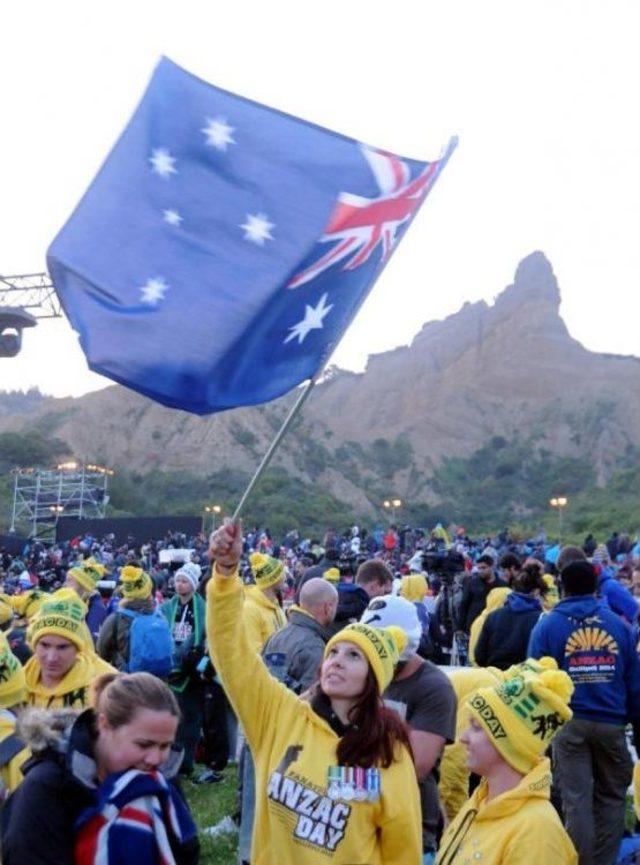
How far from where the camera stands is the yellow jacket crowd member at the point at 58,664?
186 inches

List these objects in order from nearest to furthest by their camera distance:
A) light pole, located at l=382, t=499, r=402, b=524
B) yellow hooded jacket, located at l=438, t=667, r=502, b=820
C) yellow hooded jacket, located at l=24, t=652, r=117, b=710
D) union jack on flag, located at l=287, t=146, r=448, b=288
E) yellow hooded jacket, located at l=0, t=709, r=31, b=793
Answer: yellow hooded jacket, located at l=0, t=709, r=31, b=793 < yellow hooded jacket, located at l=24, t=652, r=117, b=710 < union jack on flag, located at l=287, t=146, r=448, b=288 < yellow hooded jacket, located at l=438, t=667, r=502, b=820 < light pole, located at l=382, t=499, r=402, b=524

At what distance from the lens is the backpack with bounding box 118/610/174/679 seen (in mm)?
7043

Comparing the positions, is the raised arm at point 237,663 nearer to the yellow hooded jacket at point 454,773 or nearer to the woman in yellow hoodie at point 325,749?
the woman in yellow hoodie at point 325,749

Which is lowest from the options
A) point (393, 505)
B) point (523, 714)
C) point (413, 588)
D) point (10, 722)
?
point (393, 505)

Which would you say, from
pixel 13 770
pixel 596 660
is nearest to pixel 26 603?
pixel 596 660

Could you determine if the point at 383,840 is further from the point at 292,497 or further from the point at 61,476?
the point at 292,497

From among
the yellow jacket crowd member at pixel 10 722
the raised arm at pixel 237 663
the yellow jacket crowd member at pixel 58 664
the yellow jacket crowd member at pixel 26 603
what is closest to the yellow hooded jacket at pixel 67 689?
the yellow jacket crowd member at pixel 58 664

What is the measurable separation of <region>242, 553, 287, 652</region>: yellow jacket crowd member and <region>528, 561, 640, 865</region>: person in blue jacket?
7.91 feet

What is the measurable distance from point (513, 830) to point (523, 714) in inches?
15.2

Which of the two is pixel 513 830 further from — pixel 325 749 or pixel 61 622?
pixel 61 622

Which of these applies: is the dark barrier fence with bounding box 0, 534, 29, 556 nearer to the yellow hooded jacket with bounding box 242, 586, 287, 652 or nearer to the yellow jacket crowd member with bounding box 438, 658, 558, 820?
the yellow hooded jacket with bounding box 242, 586, 287, 652

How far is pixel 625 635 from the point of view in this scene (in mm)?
Answer: 5766

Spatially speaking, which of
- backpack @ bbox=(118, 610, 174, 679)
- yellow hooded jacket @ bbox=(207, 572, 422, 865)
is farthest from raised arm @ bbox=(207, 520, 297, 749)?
backpack @ bbox=(118, 610, 174, 679)

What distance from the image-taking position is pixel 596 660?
5723 millimetres
